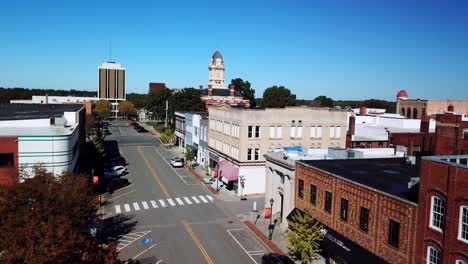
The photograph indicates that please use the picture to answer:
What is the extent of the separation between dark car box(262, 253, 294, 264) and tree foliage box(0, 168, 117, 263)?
12287 mm

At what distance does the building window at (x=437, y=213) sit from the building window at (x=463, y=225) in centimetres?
114

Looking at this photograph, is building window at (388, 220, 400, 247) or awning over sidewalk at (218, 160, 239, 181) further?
awning over sidewalk at (218, 160, 239, 181)

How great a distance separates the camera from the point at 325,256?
31.3 meters

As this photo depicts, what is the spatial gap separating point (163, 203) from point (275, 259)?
19216mm

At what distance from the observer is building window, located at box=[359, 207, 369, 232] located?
1026 inches

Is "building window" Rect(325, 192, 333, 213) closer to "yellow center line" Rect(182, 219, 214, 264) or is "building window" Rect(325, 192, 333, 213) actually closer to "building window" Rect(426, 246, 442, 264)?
"yellow center line" Rect(182, 219, 214, 264)

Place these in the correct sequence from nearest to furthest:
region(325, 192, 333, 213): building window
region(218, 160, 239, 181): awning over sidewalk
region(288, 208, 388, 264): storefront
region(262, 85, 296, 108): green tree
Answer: region(288, 208, 388, 264): storefront, region(325, 192, 333, 213): building window, region(218, 160, 239, 181): awning over sidewalk, region(262, 85, 296, 108): green tree

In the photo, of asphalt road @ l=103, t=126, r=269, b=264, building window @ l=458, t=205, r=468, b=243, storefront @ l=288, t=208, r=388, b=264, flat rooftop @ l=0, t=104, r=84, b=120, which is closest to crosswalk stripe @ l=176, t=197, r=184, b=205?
asphalt road @ l=103, t=126, r=269, b=264

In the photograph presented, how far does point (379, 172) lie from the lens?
30406 millimetres

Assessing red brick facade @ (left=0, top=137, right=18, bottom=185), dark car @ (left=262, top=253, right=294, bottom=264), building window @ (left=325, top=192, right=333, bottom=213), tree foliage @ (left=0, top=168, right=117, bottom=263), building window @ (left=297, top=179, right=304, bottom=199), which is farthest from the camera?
building window @ (left=297, top=179, right=304, bottom=199)

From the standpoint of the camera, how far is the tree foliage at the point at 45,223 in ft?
59.6

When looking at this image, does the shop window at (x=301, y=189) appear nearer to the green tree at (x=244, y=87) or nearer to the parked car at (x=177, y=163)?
the parked car at (x=177, y=163)

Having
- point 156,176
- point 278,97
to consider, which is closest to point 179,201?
point 156,176

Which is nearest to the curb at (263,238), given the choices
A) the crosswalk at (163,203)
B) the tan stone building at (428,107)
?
the crosswalk at (163,203)
